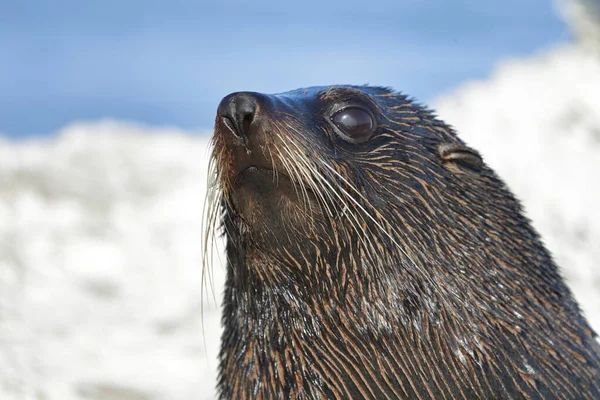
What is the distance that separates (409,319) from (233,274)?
894mm

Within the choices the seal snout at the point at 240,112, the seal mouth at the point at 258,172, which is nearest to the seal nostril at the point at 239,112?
the seal snout at the point at 240,112

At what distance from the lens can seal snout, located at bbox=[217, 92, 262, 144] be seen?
377 cm

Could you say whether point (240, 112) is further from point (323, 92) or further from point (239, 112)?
point (323, 92)

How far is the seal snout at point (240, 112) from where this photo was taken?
377cm

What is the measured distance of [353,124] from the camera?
422 centimetres

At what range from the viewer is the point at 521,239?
4.52 meters

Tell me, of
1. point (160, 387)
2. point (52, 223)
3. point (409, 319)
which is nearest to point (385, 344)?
point (409, 319)

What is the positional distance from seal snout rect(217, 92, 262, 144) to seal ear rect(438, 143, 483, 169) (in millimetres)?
1147

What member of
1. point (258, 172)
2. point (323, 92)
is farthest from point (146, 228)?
point (258, 172)

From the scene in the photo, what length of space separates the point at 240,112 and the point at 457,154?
1.28 metres

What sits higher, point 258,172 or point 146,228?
point 146,228

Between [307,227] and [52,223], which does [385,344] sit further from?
[52,223]

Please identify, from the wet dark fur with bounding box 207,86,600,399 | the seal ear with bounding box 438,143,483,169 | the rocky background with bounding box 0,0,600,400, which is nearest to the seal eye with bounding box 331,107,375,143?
the wet dark fur with bounding box 207,86,600,399

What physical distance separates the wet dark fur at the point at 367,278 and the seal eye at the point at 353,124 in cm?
4
